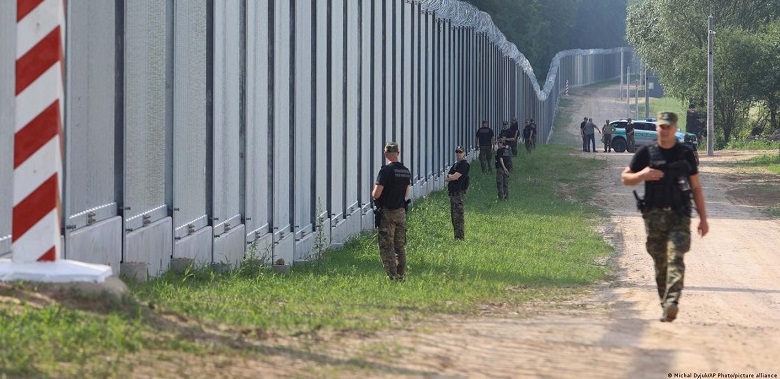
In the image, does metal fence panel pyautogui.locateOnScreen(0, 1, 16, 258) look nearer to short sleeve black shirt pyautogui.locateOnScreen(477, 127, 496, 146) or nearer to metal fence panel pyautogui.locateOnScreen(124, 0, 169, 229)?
metal fence panel pyautogui.locateOnScreen(124, 0, 169, 229)

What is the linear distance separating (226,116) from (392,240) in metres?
2.28

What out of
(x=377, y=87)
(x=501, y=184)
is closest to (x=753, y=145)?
(x=501, y=184)

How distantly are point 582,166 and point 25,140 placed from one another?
37.1 meters

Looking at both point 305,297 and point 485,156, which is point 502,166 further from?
point 305,297

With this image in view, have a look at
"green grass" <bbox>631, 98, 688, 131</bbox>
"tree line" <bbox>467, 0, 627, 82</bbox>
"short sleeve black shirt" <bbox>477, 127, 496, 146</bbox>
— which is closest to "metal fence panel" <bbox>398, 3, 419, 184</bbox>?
"short sleeve black shirt" <bbox>477, 127, 496, 146</bbox>

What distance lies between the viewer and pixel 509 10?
324 ft

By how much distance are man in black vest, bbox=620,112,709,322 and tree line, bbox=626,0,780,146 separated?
184 feet

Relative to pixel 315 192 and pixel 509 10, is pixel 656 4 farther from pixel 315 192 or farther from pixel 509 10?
pixel 315 192

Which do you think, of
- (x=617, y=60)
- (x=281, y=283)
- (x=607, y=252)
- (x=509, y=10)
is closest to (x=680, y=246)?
(x=281, y=283)

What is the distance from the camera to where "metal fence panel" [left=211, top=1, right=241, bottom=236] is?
1544cm

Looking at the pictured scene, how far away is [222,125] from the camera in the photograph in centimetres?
1571

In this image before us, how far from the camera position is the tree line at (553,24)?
325 ft

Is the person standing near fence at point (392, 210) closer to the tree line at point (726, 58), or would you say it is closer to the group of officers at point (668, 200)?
the group of officers at point (668, 200)

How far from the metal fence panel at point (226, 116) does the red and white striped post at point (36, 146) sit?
6258 mm
